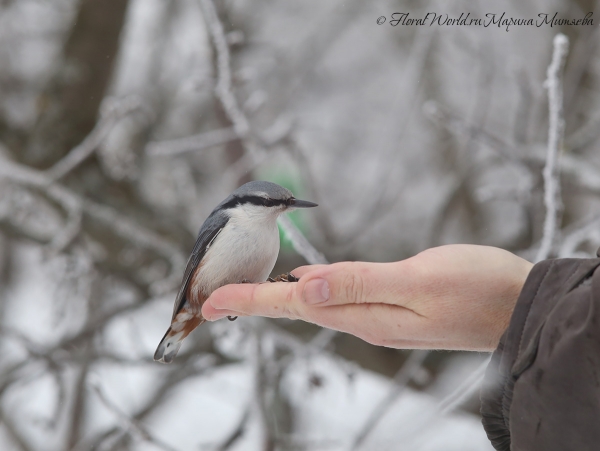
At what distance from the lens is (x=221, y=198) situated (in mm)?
3697

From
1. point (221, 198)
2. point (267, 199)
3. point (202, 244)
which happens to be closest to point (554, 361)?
point (267, 199)

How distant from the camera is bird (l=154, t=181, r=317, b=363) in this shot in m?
1.54

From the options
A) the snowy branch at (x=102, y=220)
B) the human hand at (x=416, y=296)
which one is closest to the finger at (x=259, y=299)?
the human hand at (x=416, y=296)

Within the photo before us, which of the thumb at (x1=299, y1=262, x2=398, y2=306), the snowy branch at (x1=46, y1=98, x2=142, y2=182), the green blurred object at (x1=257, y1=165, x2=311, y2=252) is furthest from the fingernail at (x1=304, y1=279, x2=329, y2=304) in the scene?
the snowy branch at (x1=46, y1=98, x2=142, y2=182)

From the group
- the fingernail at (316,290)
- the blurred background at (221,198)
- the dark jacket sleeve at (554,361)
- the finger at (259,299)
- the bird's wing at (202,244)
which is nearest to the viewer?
the dark jacket sleeve at (554,361)

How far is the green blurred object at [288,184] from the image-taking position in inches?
79.3

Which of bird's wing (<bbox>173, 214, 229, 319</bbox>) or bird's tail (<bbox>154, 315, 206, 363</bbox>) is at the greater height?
bird's wing (<bbox>173, 214, 229, 319</bbox>)

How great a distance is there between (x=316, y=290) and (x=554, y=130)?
3.35 feet

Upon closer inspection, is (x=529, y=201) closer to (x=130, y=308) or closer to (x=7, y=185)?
(x=130, y=308)

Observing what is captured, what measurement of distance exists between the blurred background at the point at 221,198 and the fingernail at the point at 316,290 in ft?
2.64

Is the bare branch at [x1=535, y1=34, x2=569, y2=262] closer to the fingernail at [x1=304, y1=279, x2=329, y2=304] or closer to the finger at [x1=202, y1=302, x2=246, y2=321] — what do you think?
the fingernail at [x1=304, y1=279, x2=329, y2=304]

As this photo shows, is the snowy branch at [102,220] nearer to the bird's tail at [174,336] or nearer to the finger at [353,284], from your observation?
the bird's tail at [174,336]

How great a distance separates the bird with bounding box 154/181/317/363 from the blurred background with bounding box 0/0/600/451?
50 cm

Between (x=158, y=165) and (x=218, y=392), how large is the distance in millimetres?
1747
